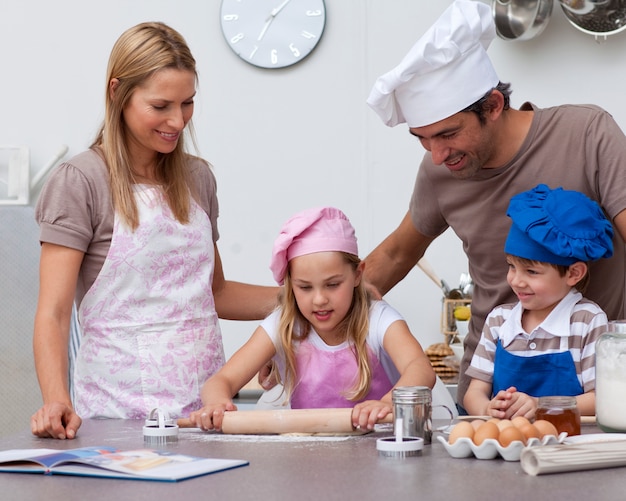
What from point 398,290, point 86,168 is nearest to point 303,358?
point 86,168

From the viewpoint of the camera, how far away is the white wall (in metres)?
3.01

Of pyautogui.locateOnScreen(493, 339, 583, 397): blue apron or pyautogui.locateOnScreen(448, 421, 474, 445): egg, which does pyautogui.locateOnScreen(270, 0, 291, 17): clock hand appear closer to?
pyautogui.locateOnScreen(493, 339, 583, 397): blue apron

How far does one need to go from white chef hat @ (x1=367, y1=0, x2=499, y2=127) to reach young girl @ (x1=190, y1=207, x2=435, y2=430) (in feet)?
0.88

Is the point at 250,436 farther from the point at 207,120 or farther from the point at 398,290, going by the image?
the point at 207,120

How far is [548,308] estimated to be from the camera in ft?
5.24

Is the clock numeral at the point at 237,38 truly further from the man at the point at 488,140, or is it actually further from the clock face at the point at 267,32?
the man at the point at 488,140

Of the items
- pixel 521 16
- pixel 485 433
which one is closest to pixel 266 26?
pixel 521 16

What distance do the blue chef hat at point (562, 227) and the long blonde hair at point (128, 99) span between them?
2.01 ft

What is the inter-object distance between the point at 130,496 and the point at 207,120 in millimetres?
2332

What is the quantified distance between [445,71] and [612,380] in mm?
632

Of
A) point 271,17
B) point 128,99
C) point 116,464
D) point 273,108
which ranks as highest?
point 271,17

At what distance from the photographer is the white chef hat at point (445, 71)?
1625 mm

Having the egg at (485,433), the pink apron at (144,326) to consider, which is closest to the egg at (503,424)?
→ the egg at (485,433)

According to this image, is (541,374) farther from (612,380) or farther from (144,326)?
(144,326)
